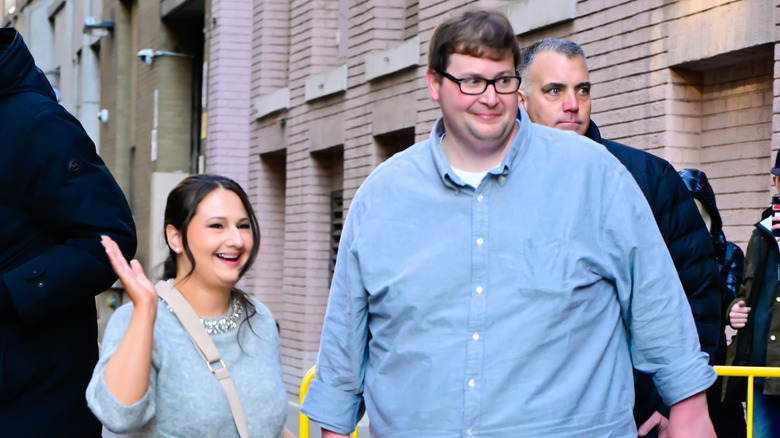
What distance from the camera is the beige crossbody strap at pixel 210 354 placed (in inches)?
146

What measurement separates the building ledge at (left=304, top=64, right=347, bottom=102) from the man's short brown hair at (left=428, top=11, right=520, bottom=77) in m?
10.8

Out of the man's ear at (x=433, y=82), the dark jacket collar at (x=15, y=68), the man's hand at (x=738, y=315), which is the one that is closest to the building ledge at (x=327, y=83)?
the man's hand at (x=738, y=315)

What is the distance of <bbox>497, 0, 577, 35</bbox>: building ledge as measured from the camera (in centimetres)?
955

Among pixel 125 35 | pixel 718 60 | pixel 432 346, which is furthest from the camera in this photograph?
pixel 125 35

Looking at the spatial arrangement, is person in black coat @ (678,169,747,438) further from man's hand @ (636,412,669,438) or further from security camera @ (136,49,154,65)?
security camera @ (136,49,154,65)

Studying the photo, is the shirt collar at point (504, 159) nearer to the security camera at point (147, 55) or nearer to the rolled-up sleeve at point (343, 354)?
the rolled-up sleeve at point (343, 354)

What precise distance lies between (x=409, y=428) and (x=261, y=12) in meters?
14.0

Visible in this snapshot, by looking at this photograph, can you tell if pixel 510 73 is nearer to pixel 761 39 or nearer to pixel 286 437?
pixel 286 437

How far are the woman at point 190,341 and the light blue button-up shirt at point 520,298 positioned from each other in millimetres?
505

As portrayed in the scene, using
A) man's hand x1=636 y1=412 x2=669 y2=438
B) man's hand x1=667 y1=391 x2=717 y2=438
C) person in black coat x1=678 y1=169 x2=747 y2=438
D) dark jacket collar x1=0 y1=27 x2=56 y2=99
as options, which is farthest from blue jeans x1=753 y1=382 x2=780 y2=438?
dark jacket collar x1=0 y1=27 x2=56 y2=99

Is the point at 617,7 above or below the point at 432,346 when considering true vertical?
above

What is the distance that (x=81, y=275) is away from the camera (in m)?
3.69

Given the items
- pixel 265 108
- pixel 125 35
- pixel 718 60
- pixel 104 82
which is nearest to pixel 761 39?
pixel 718 60

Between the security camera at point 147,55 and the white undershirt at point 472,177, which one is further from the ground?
the security camera at point 147,55
